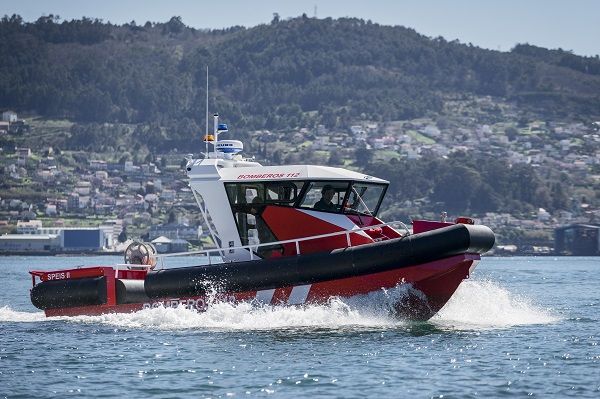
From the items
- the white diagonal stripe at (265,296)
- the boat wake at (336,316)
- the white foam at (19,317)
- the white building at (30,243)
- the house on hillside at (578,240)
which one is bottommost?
the white building at (30,243)

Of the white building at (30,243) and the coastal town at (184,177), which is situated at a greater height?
the coastal town at (184,177)

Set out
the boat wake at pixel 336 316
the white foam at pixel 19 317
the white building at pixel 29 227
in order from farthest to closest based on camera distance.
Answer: the white building at pixel 29 227, the white foam at pixel 19 317, the boat wake at pixel 336 316

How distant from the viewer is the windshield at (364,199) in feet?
76.5

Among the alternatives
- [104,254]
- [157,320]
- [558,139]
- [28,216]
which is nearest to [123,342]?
[157,320]

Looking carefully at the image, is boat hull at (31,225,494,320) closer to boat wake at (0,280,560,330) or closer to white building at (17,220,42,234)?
boat wake at (0,280,560,330)

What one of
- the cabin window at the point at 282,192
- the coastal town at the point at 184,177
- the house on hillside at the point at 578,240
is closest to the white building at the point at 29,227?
the coastal town at the point at 184,177

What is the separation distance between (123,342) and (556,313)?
33.8ft

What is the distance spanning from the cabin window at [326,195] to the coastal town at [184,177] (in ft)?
258

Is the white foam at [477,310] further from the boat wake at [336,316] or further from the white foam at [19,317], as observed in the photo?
the white foam at [19,317]

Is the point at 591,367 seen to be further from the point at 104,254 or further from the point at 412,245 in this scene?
the point at 104,254

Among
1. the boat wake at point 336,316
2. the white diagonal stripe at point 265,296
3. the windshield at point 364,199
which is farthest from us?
the windshield at point 364,199

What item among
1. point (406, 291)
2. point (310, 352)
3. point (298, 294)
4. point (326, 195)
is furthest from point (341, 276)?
point (310, 352)

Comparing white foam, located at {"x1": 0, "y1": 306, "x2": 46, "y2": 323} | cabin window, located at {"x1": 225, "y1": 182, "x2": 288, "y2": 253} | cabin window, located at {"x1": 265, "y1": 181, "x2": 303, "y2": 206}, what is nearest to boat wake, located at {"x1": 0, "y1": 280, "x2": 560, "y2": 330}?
white foam, located at {"x1": 0, "y1": 306, "x2": 46, "y2": 323}

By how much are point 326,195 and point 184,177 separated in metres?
131
